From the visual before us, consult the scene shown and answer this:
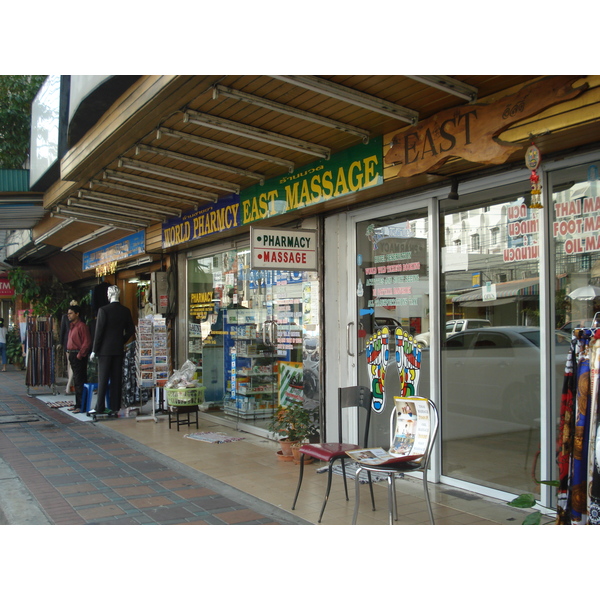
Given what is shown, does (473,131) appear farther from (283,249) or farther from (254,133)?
(283,249)

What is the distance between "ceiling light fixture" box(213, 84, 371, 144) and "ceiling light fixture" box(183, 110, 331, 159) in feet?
1.72

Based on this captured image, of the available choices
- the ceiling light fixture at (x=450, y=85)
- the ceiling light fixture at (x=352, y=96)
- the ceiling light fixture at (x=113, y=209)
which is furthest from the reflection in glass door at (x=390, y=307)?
the ceiling light fixture at (x=113, y=209)

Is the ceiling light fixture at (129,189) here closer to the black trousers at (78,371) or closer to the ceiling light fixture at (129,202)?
the ceiling light fixture at (129,202)

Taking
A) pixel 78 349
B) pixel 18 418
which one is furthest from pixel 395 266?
pixel 18 418

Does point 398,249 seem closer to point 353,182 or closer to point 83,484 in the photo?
point 353,182

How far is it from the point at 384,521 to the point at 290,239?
9.67 ft

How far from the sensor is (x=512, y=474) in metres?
4.72

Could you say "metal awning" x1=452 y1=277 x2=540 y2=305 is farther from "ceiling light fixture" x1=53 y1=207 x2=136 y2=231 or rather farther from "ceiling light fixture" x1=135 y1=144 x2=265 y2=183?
"ceiling light fixture" x1=53 y1=207 x2=136 y2=231

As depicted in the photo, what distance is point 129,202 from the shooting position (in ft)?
27.1

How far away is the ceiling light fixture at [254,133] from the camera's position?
4801mm

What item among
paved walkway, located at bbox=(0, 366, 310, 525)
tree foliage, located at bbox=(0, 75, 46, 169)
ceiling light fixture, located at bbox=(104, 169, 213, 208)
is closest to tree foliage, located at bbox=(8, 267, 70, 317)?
tree foliage, located at bbox=(0, 75, 46, 169)

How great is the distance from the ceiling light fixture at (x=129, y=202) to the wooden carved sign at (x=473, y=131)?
4480 millimetres

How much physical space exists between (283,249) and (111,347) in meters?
4.24

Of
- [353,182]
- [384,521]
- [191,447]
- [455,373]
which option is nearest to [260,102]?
[353,182]
